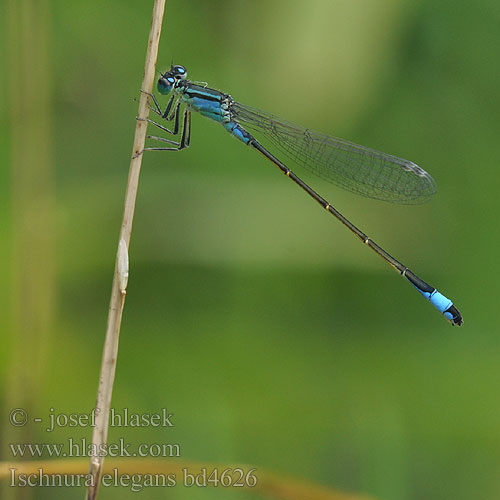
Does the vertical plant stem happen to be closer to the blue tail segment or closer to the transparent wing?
the transparent wing

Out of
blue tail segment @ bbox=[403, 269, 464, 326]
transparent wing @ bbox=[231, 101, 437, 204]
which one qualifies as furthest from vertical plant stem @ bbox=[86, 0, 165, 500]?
blue tail segment @ bbox=[403, 269, 464, 326]

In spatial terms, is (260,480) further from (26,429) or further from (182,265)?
(182,265)

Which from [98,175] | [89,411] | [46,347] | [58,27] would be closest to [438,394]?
[89,411]

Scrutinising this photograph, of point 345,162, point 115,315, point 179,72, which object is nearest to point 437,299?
point 345,162

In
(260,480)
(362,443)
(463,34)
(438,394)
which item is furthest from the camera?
(463,34)

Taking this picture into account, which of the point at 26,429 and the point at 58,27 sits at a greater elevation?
the point at 58,27

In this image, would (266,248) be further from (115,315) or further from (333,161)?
(115,315)

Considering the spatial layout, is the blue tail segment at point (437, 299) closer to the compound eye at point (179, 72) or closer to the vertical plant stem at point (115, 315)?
the compound eye at point (179, 72)
